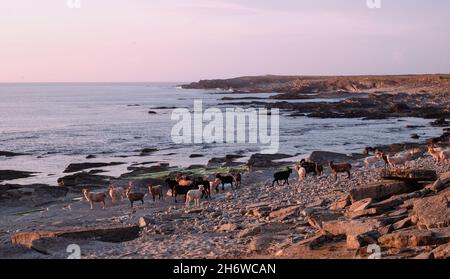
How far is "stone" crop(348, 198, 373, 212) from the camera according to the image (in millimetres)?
13974

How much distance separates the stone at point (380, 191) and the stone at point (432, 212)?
2.90 metres

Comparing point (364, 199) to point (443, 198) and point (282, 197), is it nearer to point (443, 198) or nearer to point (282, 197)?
point (443, 198)

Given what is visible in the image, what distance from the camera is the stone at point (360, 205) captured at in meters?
14.0

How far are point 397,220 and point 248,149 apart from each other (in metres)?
28.1

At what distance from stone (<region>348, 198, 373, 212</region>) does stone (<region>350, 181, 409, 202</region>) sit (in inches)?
18.4

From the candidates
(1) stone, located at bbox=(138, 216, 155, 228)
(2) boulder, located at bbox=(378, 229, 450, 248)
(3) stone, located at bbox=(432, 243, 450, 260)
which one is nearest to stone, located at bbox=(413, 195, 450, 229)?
(2) boulder, located at bbox=(378, 229, 450, 248)

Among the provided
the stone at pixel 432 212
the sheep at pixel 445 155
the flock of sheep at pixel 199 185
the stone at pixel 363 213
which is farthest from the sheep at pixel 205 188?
the stone at pixel 432 212

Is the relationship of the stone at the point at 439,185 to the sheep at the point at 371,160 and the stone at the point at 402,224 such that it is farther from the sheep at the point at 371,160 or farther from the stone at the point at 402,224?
the sheep at the point at 371,160

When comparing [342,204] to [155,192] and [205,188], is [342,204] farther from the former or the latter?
[155,192]

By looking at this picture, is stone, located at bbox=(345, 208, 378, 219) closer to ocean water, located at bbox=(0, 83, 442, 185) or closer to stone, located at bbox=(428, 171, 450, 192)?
stone, located at bbox=(428, 171, 450, 192)

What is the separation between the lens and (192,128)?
5856cm

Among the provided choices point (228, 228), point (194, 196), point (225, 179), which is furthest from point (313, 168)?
point (228, 228)

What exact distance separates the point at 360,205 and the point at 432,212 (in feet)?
9.88

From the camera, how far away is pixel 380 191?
15078 millimetres
